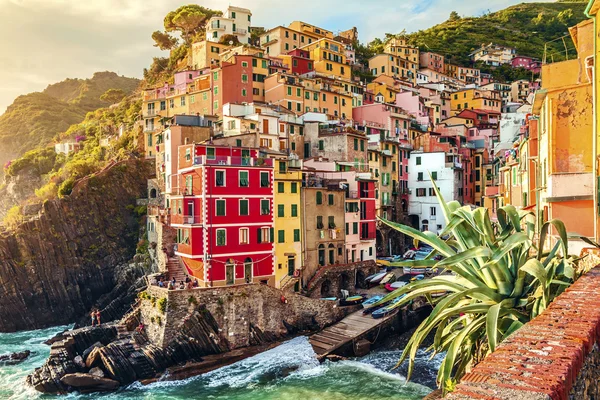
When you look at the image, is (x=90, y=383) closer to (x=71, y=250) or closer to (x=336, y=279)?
(x=336, y=279)

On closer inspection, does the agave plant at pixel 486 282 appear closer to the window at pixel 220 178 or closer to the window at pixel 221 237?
the window at pixel 221 237

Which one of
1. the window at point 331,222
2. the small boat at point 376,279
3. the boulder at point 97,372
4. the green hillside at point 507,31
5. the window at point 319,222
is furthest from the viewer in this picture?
the green hillside at point 507,31

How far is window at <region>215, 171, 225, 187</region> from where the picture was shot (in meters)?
37.8

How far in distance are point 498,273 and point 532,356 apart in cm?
699

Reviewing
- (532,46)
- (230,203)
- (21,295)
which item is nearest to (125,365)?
(230,203)

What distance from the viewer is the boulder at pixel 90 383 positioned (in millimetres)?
30984

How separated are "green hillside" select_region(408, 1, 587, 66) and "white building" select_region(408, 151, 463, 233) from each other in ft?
226

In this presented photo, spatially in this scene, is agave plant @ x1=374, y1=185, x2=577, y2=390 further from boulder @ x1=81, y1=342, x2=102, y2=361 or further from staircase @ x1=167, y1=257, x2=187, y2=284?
staircase @ x1=167, y1=257, x2=187, y2=284

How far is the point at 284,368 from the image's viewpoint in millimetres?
32375

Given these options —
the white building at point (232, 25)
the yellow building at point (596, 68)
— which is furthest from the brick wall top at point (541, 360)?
the white building at point (232, 25)

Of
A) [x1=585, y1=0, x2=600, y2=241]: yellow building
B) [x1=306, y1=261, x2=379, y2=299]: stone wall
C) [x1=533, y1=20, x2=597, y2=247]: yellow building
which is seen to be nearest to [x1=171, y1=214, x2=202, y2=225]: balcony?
[x1=306, y1=261, x2=379, y2=299]: stone wall

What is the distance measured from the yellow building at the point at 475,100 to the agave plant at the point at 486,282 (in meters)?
88.0

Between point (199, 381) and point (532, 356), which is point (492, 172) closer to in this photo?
point (199, 381)

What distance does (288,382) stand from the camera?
3072 centimetres
